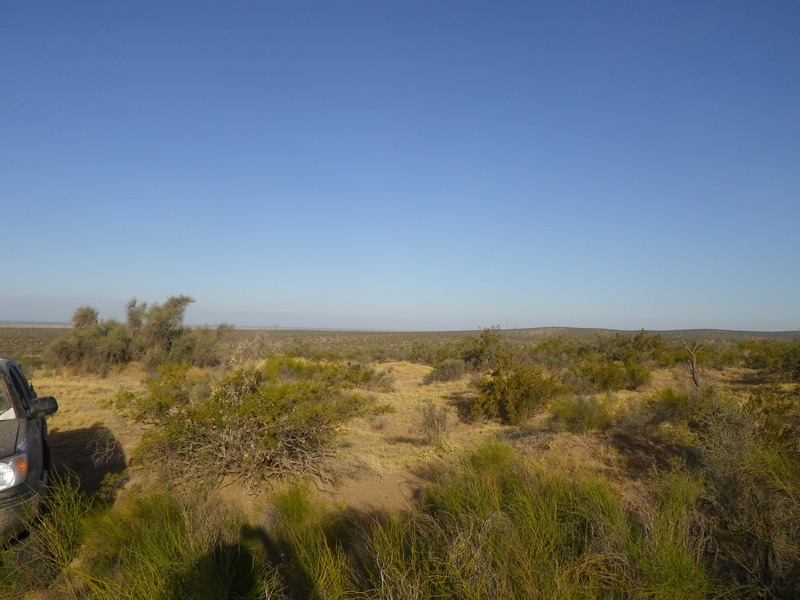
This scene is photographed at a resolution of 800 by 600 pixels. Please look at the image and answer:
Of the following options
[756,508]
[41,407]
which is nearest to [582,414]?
[756,508]

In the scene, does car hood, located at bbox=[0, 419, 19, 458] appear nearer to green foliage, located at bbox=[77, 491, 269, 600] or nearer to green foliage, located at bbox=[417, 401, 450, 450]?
green foliage, located at bbox=[77, 491, 269, 600]

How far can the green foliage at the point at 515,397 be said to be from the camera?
13828 millimetres

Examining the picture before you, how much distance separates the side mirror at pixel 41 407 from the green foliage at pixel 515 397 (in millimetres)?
10911

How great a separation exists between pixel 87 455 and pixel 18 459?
5.78 metres

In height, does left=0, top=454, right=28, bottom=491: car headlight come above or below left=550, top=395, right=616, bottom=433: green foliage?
above

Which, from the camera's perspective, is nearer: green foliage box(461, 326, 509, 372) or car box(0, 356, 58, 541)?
car box(0, 356, 58, 541)

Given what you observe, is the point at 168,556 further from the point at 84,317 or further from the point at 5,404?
the point at 84,317

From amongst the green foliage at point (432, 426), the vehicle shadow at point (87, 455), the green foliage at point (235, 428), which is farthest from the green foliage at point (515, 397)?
the vehicle shadow at point (87, 455)

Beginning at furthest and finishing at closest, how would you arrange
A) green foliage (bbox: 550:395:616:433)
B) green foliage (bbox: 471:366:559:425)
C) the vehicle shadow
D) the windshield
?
green foliage (bbox: 471:366:559:425) < green foliage (bbox: 550:395:616:433) < the vehicle shadow < the windshield

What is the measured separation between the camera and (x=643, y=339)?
2847 centimetres

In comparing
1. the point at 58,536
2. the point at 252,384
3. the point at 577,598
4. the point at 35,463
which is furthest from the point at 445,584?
the point at 252,384

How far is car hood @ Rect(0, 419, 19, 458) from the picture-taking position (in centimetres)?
437

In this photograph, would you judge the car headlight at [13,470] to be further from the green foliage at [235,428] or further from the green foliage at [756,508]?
the green foliage at [756,508]

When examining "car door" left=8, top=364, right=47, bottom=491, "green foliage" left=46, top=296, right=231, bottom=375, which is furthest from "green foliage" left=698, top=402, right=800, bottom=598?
"green foliage" left=46, top=296, right=231, bottom=375
